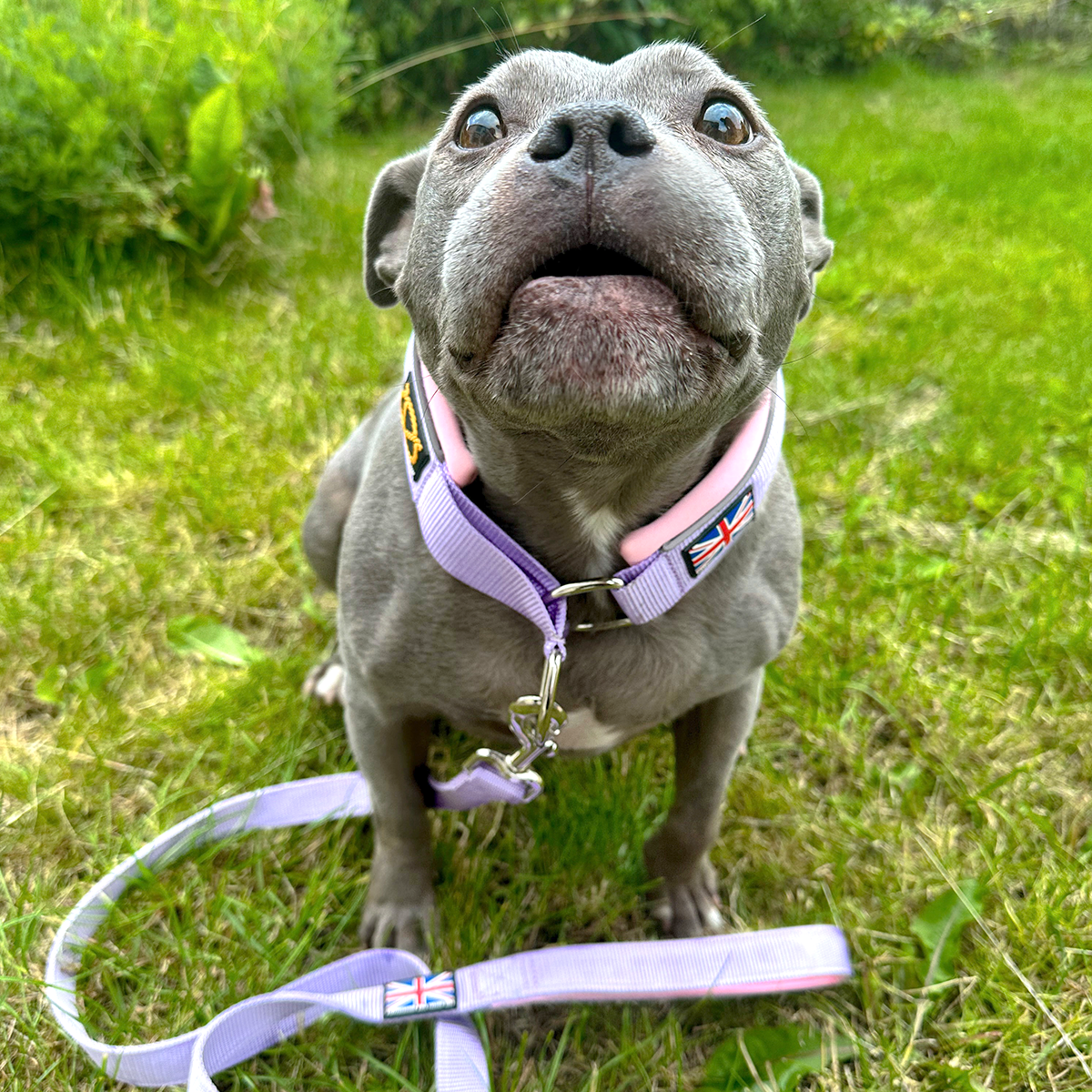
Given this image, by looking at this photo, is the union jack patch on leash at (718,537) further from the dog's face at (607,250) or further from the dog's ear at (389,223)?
the dog's ear at (389,223)

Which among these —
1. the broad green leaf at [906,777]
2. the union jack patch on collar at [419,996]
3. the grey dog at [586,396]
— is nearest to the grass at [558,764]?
the broad green leaf at [906,777]

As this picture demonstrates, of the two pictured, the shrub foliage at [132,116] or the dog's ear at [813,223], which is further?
the shrub foliage at [132,116]

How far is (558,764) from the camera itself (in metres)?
2.32

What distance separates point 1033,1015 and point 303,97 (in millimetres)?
4844

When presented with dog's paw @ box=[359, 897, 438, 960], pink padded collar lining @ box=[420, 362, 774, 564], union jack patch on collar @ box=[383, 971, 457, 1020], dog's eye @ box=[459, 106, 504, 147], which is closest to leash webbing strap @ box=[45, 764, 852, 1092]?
union jack patch on collar @ box=[383, 971, 457, 1020]

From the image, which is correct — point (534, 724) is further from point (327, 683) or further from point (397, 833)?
point (327, 683)

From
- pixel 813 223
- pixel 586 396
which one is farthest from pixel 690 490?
pixel 813 223

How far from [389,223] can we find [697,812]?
1.43 metres

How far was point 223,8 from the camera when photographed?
4527 mm

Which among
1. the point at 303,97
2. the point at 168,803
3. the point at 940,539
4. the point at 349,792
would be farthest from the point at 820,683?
the point at 303,97

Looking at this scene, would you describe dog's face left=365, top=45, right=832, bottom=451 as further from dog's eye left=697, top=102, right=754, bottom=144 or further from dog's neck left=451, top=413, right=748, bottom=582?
dog's neck left=451, top=413, right=748, bottom=582

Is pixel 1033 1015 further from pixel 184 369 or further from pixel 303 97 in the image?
pixel 303 97

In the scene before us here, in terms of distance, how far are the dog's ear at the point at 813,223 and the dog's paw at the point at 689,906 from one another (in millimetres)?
1332

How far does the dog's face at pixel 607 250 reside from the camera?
115 centimetres
